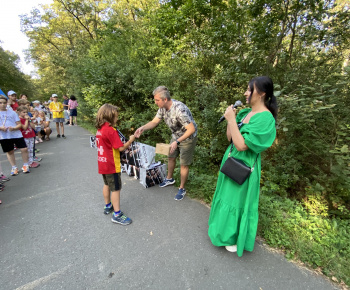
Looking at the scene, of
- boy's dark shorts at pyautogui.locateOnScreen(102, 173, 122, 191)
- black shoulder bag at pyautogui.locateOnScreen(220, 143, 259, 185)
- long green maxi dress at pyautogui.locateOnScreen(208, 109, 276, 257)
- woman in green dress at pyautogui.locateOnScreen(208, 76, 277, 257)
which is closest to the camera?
woman in green dress at pyautogui.locateOnScreen(208, 76, 277, 257)

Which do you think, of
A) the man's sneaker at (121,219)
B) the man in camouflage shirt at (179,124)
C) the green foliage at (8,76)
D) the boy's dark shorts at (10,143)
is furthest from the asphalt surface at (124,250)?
the green foliage at (8,76)

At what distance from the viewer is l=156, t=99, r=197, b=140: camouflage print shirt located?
9.91 feet

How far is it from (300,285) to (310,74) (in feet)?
11.2

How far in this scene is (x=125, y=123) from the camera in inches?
267

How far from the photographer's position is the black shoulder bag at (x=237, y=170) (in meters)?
1.89

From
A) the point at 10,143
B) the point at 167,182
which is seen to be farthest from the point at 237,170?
the point at 10,143

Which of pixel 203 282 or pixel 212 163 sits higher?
pixel 212 163

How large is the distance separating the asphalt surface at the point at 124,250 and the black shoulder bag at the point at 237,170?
3.40ft

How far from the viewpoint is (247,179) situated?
1992 mm

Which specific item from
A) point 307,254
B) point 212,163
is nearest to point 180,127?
point 212,163

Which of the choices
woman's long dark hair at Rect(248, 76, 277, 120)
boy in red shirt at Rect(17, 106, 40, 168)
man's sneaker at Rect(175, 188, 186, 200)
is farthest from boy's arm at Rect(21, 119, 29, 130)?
woman's long dark hair at Rect(248, 76, 277, 120)

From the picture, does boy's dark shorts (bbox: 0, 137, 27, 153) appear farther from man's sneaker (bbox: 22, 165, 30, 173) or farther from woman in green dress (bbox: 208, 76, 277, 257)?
woman in green dress (bbox: 208, 76, 277, 257)

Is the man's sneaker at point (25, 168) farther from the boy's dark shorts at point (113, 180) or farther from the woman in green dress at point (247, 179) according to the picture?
the woman in green dress at point (247, 179)

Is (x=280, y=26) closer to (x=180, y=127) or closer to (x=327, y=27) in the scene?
(x=327, y=27)
